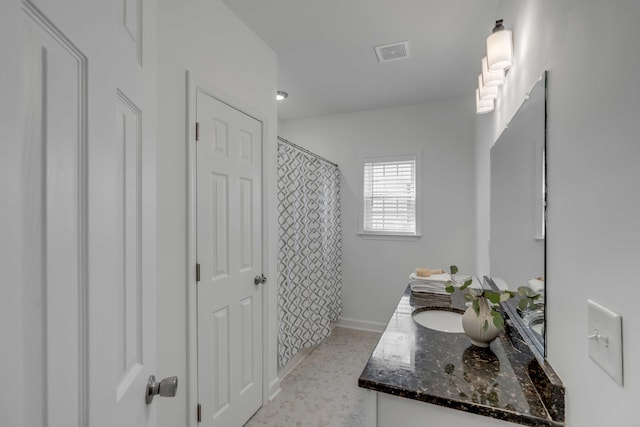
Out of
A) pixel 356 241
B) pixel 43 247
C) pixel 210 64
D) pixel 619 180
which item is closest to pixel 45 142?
pixel 43 247

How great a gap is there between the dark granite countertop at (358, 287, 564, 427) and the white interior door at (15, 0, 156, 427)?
0.71m

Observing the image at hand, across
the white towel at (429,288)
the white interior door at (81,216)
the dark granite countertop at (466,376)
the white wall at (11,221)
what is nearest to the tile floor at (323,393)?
the dark granite countertop at (466,376)

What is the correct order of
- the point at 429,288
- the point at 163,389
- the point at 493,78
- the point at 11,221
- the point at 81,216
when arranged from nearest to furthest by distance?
the point at 11,221 → the point at 81,216 → the point at 163,389 → the point at 493,78 → the point at 429,288

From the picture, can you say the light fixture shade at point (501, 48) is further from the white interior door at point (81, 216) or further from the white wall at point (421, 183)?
the white wall at point (421, 183)

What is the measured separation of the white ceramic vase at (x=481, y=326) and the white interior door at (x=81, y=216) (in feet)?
3.63

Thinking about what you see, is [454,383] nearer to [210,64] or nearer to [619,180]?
[619,180]

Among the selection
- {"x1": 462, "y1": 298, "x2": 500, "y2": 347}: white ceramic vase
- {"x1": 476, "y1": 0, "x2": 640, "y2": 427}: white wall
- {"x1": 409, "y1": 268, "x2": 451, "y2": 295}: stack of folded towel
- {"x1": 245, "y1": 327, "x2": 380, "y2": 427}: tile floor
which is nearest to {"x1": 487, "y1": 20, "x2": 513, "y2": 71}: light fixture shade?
{"x1": 476, "y1": 0, "x2": 640, "y2": 427}: white wall

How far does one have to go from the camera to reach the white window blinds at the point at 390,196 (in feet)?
11.7

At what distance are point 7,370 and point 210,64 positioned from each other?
178cm

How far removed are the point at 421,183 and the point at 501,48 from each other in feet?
7.05

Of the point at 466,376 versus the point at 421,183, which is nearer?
the point at 466,376

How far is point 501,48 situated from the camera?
1422 mm

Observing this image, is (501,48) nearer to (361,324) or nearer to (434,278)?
(434,278)

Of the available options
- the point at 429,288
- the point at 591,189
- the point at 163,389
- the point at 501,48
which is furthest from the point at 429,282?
the point at 163,389
